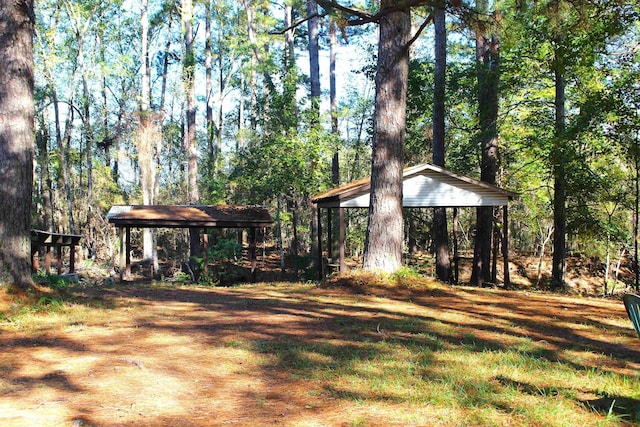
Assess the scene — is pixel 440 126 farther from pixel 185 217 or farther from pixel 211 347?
pixel 211 347

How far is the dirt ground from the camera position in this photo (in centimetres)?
337

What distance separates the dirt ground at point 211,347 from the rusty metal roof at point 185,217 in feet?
19.4

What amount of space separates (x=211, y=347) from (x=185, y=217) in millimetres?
10156

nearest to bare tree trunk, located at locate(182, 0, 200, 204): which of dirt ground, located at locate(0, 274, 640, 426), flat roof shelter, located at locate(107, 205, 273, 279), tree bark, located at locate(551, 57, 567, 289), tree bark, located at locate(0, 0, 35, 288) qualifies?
flat roof shelter, located at locate(107, 205, 273, 279)

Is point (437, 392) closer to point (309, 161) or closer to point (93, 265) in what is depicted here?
point (309, 161)

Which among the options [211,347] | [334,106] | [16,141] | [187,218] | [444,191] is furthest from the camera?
[334,106]

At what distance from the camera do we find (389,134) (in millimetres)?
9664

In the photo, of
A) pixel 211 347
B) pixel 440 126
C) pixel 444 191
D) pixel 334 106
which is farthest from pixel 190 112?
pixel 211 347

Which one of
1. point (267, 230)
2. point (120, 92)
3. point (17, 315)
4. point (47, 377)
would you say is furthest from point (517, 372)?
point (120, 92)

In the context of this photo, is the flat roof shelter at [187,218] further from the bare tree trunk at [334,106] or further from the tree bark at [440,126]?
the bare tree trunk at [334,106]

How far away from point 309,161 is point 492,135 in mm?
7621

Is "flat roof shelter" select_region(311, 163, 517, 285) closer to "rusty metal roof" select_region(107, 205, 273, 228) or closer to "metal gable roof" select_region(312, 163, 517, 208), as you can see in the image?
"metal gable roof" select_region(312, 163, 517, 208)

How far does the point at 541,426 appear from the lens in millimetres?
3057

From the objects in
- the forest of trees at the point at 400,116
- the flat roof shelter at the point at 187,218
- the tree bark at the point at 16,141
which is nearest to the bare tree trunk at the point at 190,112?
the forest of trees at the point at 400,116
